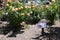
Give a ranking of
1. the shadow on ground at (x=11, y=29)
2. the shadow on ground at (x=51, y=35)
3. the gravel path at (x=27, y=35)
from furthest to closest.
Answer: the shadow on ground at (x=11, y=29) < the gravel path at (x=27, y=35) < the shadow on ground at (x=51, y=35)

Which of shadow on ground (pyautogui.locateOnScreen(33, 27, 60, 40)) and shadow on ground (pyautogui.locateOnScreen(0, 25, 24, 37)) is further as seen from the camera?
shadow on ground (pyautogui.locateOnScreen(0, 25, 24, 37))

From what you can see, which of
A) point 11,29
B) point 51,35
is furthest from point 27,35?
point 11,29

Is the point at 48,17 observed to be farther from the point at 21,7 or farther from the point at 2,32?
the point at 2,32

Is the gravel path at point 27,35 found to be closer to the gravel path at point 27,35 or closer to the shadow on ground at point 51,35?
the gravel path at point 27,35

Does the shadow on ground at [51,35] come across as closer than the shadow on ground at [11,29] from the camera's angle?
Yes

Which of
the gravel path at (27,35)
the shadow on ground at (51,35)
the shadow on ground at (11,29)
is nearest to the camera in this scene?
the shadow on ground at (51,35)

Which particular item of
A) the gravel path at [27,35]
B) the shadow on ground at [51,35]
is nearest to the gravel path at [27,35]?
the gravel path at [27,35]

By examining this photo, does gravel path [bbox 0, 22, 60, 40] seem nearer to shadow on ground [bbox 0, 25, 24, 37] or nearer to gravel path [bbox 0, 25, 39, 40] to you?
gravel path [bbox 0, 25, 39, 40]

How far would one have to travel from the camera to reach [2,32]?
8.88m

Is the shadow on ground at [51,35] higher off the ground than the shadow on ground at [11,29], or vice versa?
the shadow on ground at [11,29]

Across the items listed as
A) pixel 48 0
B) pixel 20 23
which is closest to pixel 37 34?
pixel 20 23

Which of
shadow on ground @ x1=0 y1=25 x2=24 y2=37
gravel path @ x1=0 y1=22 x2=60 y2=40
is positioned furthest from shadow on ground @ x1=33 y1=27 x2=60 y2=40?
shadow on ground @ x1=0 y1=25 x2=24 y2=37

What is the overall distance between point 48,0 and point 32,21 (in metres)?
3.83

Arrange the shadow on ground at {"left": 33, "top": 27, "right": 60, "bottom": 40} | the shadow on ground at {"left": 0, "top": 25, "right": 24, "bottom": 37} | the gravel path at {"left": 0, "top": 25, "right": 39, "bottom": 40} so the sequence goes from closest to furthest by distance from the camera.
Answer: the shadow on ground at {"left": 33, "top": 27, "right": 60, "bottom": 40} → the gravel path at {"left": 0, "top": 25, "right": 39, "bottom": 40} → the shadow on ground at {"left": 0, "top": 25, "right": 24, "bottom": 37}
